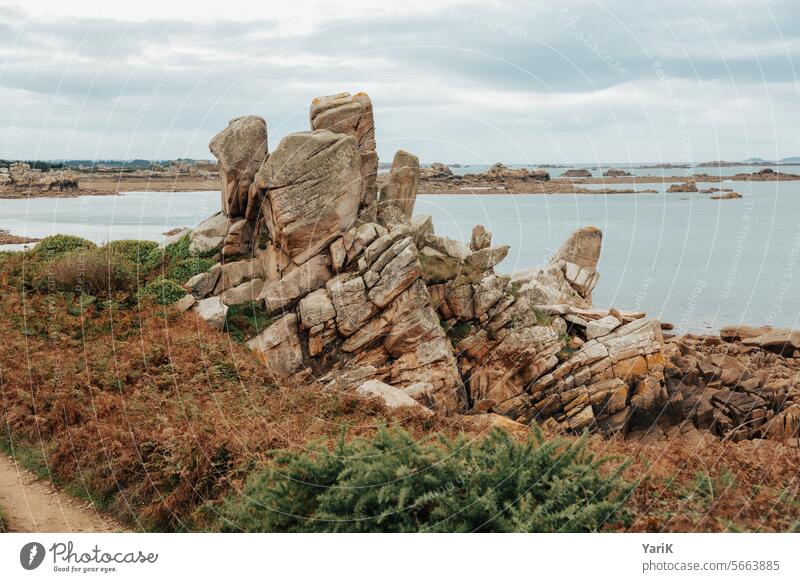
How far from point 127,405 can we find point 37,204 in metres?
50.3

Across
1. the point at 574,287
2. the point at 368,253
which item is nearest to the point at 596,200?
the point at 574,287

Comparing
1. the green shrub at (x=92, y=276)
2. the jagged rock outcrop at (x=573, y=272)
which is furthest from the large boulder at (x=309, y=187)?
the jagged rock outcrop at (x=573, y=272)

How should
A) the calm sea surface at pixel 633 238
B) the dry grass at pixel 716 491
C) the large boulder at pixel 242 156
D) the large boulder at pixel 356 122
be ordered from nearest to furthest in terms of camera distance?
the dry grass at pixel 716 491
the large boulder at pixel 356 122
the large boulder at pixel 242 156
the calm sea surface at pixel 633 238

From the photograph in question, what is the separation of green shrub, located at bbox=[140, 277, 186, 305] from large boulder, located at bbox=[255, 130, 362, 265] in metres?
3.83

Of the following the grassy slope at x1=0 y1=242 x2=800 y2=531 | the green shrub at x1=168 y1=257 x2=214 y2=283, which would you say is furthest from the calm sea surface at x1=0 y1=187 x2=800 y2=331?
the grassy slope at x1=0 y1=242 x2=800 y2=531

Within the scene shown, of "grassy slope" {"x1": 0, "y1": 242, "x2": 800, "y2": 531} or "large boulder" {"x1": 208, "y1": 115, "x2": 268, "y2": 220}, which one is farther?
"large boulder" {"x1": 208, "y1": 115, "x2": 268, "y2": 220}

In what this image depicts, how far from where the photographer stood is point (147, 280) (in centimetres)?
2594

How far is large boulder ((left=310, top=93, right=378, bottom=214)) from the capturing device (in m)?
26.2

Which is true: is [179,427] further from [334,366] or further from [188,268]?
[188,268]

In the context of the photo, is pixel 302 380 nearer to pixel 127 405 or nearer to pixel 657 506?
pixel 127 405

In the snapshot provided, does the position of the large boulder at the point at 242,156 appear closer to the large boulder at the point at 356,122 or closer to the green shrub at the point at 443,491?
the large boulder at the point at 356,122

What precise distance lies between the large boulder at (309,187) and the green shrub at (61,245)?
8361 mm

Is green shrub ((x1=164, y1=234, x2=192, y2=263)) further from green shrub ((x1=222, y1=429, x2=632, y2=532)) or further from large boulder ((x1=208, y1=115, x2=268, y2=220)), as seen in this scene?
green shrub ((x1=222, y1=429, x2=632, y2=532))

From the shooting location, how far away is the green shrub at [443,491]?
32.4 ft
